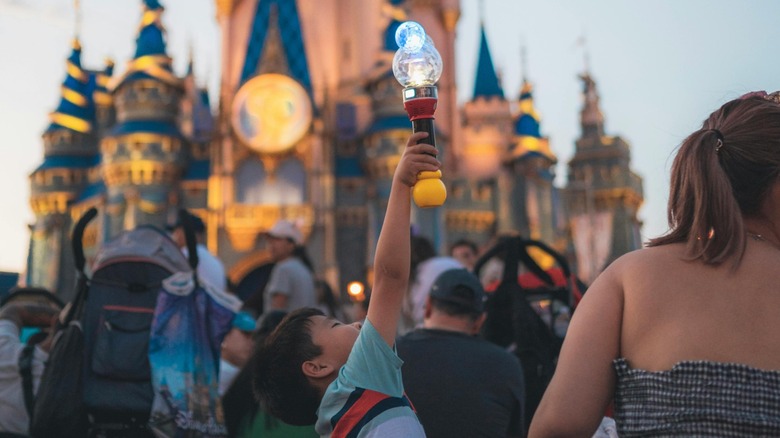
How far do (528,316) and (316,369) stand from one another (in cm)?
199

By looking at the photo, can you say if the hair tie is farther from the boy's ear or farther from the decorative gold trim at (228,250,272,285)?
the decorative gold trim at (228,250,272,285)

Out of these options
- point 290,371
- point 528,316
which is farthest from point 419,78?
point 528,316

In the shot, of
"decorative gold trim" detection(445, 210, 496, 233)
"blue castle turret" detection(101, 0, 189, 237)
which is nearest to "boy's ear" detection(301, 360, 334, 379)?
"blue castle turret" detection(101, 0, 189, 237)

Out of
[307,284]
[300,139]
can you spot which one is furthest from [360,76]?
[307,284]

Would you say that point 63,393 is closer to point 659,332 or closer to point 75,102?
point 659,332

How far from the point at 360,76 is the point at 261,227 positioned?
700 cm

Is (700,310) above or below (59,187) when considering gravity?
below

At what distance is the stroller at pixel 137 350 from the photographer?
4.29m

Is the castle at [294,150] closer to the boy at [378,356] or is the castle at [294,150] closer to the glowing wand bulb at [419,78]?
the boy at [378,356]

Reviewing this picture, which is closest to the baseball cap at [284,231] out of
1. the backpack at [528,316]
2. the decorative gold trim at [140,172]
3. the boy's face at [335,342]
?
the backpack at [528,316]

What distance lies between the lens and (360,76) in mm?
30656

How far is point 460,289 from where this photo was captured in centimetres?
409

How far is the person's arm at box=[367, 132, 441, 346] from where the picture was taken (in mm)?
2145

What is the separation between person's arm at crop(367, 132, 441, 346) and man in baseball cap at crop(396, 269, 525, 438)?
1645mm
